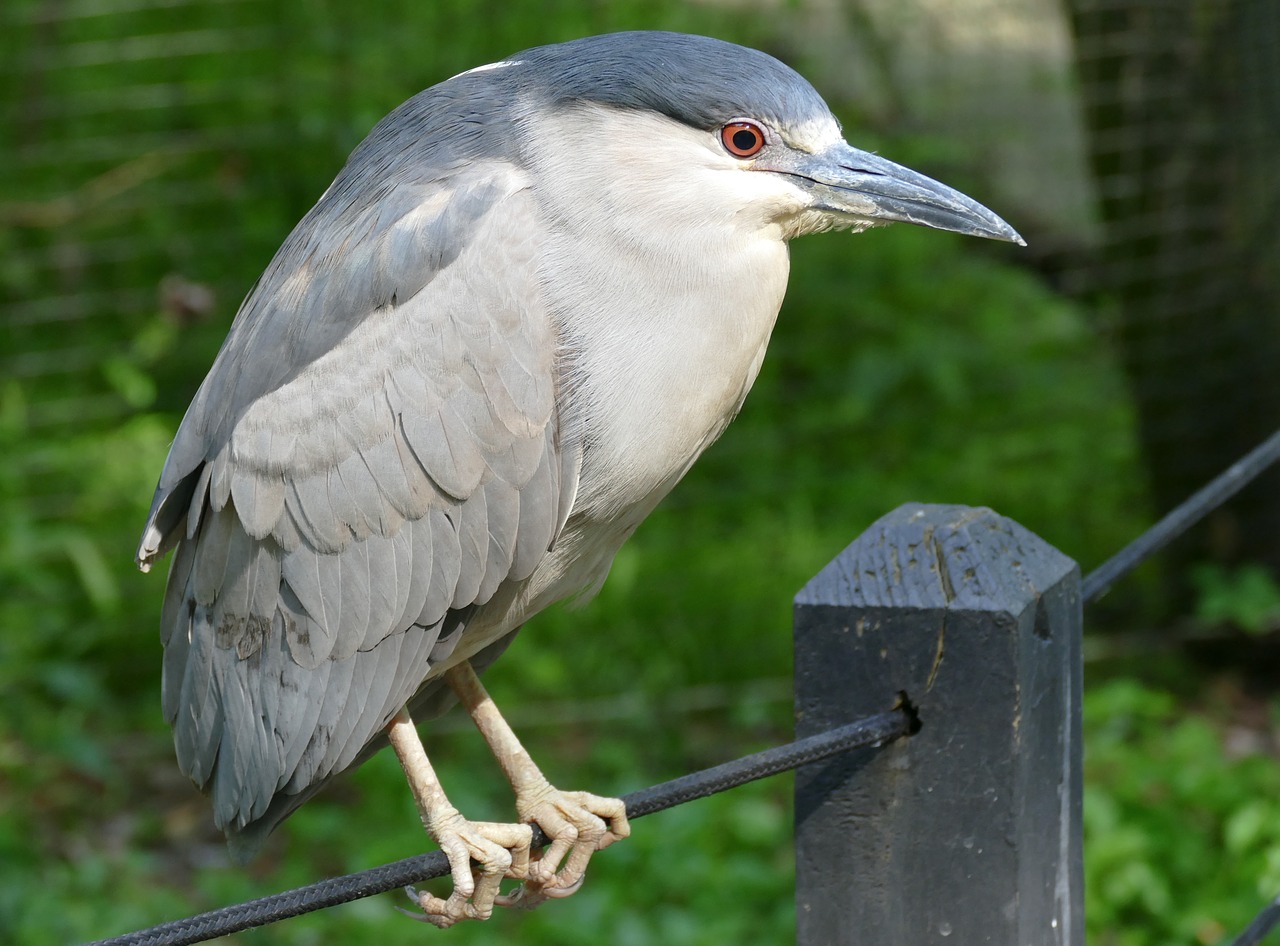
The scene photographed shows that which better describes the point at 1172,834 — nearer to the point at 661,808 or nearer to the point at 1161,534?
the point at 1161,534

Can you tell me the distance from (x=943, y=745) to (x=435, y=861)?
0.51 meters

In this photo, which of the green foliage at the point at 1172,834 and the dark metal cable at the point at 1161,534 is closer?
the dark metal cable at the point at 1161,534

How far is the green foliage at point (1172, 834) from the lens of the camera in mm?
3355

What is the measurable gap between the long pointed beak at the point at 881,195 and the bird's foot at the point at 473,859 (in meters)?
0.93

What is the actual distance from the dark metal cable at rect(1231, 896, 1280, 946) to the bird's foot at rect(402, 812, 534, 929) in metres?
0.88

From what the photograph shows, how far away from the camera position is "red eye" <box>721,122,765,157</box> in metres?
2.02

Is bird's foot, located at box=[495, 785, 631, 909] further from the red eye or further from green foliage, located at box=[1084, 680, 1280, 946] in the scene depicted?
green foliage, located at box=[1084, 680, 1280, 946]

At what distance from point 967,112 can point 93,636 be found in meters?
3.35

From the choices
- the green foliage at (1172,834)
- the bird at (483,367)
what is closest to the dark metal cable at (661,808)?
the bird at (483,367)

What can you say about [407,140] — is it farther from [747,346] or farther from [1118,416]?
[1118,416]

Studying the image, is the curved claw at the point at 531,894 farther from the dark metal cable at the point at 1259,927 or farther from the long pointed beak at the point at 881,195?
the long pointed beak at the point at 881,195

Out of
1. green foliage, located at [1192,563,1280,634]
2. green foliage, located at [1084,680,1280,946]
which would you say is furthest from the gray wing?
green foliage, located at [1192,563,1280,634]

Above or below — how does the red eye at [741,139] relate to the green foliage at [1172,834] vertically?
above

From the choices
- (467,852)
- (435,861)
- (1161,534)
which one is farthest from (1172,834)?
(435,861)
